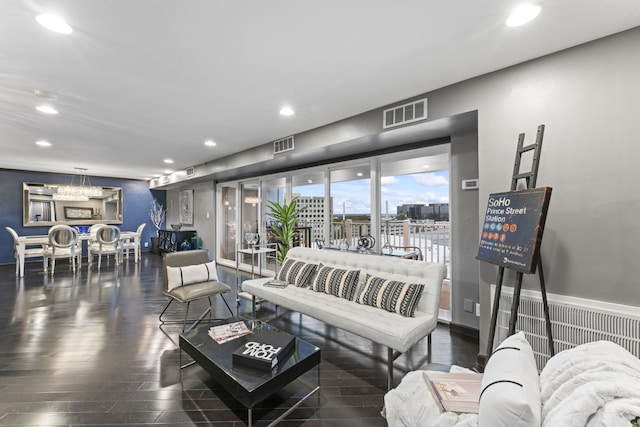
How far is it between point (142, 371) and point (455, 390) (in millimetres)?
2467

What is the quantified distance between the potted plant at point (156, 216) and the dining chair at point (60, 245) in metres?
2.62

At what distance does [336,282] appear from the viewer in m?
3.07

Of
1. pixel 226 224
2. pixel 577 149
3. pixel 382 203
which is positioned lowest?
pixel 226 224

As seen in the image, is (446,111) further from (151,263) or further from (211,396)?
(151,263)

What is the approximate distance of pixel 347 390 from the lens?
2141 mm

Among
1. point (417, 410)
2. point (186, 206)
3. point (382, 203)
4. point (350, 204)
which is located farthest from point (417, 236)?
point (186, 206)

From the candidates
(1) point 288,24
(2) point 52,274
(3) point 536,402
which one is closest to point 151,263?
(2) point 52,274

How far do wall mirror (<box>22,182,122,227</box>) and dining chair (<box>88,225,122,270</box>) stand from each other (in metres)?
1.44

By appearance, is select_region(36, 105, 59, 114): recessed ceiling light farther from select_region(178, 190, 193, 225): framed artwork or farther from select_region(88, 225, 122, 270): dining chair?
select_region(178, 190, 193, 225): framed artwork

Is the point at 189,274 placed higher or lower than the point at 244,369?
higher

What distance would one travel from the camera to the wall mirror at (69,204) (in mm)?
7273

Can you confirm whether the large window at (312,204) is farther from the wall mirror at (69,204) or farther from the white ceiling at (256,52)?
the wall mirror at (69,204)

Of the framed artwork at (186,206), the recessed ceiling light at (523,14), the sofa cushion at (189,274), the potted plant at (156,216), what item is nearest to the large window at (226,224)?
the framed artwork at (186,206)

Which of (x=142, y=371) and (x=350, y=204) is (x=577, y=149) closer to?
(x=350, y=204)
